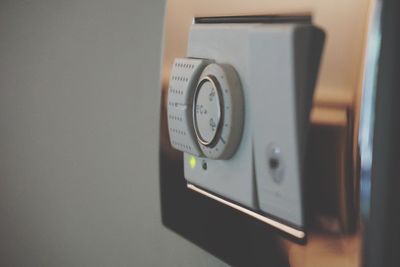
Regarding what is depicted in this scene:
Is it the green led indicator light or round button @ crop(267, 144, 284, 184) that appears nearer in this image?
round button @ crop(267, 144, 284, 184)

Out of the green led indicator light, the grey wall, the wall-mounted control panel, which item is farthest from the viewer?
the grey wall

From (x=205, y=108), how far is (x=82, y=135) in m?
0.37

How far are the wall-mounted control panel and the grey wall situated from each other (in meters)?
0.12

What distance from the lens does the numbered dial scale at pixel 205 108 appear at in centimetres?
43

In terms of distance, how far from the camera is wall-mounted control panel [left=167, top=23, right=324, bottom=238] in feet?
1.21

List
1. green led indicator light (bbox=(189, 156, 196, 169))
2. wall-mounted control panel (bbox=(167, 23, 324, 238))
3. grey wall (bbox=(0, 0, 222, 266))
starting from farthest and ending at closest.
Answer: grey wall (bbox=(0, 0, 222, 266)) < green led indicator light (bbox=(189, 156, 196, 169)) < wall-mounted control panel (bbox=(167, 23, 324, 238))

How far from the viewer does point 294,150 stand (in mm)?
379

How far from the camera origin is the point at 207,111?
0.46 metres

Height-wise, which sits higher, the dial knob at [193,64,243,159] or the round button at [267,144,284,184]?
the dial knob at [193,64,243,159]

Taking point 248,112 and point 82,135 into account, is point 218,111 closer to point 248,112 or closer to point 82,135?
point 248,112

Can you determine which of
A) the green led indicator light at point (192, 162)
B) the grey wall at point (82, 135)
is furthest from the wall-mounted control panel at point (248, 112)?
the grey wall at point (82, 135)

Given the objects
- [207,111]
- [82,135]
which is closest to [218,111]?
[207,111]

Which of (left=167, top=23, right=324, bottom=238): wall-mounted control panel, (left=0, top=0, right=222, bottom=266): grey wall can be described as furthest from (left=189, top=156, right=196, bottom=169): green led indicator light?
(left=0, top=0, right=222, bottom=266): grey wall

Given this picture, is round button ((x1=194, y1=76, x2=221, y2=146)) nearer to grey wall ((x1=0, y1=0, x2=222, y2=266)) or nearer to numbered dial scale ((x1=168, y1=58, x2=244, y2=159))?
numbered dial scale ((x1=168, y1=58, x2=244, y2=159))
